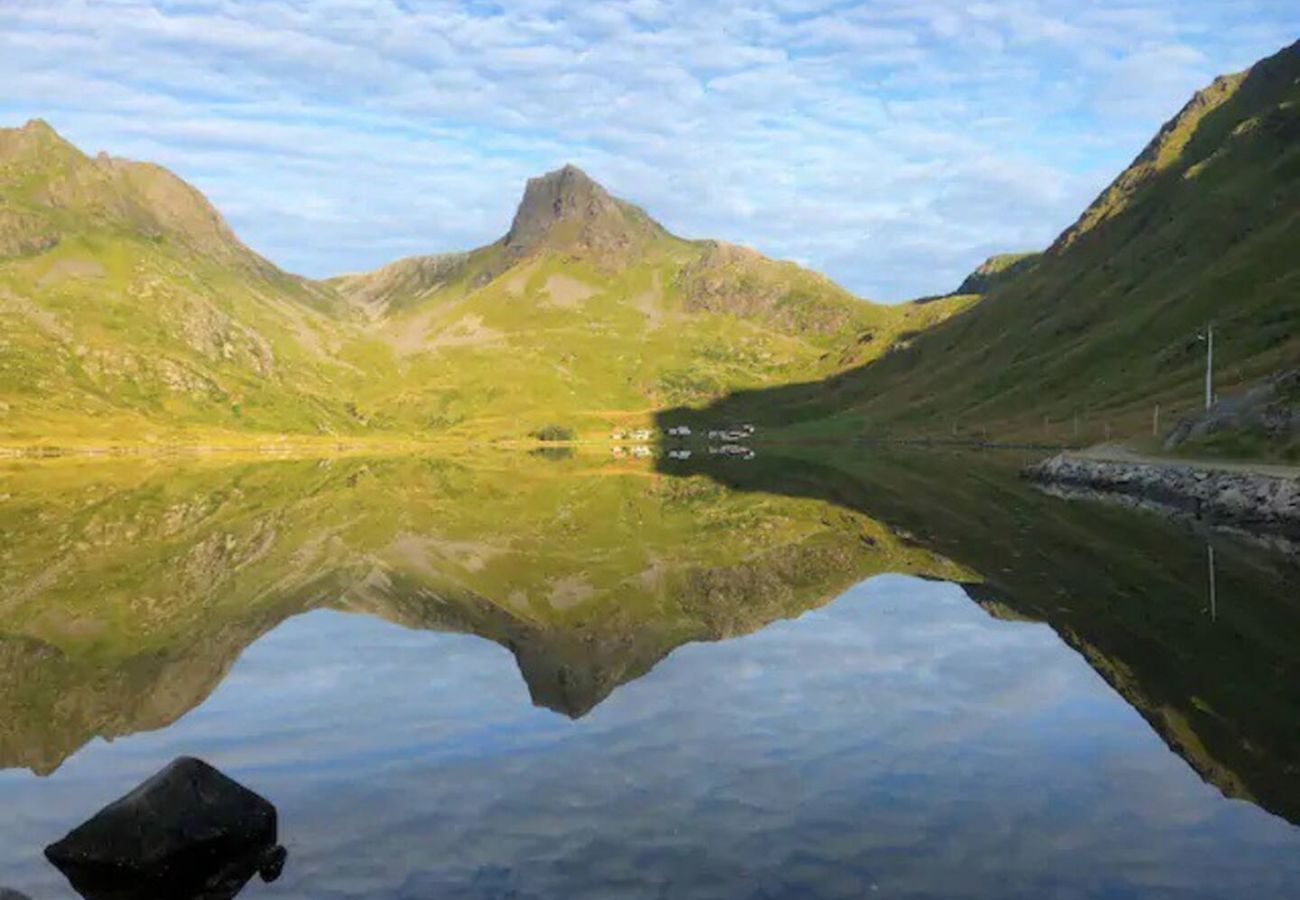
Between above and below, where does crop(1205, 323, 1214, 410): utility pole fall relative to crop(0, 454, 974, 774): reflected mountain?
above

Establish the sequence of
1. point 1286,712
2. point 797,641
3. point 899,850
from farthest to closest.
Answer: point 797,641
point 1286,712
point 899,850

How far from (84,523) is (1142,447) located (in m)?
103

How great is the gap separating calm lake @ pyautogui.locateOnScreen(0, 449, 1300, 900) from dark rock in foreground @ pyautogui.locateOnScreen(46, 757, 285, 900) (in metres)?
0.59

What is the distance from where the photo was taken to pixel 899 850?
18203mm

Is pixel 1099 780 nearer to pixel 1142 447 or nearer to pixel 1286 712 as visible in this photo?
pixel 1286 712

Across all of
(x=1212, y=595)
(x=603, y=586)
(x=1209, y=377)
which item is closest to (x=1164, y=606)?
(x=1212, y=595)

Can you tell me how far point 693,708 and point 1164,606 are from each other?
73.5ft

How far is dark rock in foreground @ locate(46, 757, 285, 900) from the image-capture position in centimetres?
1717

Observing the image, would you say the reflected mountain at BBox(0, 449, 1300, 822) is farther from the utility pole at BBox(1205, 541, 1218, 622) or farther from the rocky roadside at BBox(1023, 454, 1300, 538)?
the rocky roadside at BBox(1023, 454, 1300, 538)

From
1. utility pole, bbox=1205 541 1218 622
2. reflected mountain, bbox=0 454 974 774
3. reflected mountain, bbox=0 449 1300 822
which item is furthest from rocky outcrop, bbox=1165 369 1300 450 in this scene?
reflected mountain, bbox=0 454 974 774

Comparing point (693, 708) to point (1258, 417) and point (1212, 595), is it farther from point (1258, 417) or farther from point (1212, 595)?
point (1258, 417)

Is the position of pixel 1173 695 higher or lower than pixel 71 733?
higher

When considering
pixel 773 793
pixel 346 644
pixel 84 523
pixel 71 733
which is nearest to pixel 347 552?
pixel 346 644

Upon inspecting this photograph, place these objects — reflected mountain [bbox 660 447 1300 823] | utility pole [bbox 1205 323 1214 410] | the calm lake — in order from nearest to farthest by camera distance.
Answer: the calm lake → reflected mountain [bbox 660 447 1300 823] → utility pole [bbox 1205 323 1214 410]
